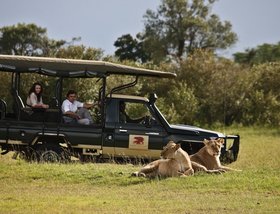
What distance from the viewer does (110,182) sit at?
496 inches

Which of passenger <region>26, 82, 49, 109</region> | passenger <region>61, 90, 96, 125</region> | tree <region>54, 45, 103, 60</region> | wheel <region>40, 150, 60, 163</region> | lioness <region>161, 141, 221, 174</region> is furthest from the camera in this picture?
tree <region>54, 45, 103, 60</region>

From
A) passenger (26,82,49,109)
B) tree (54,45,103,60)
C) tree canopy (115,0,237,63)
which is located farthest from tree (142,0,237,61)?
passenger (26,82,49,109)

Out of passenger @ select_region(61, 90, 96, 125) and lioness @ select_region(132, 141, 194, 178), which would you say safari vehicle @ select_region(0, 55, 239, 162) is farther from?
lioness @ select_region(132, 141, 194, 178)

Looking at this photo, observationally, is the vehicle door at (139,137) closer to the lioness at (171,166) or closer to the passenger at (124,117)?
the passenger at (124,117)

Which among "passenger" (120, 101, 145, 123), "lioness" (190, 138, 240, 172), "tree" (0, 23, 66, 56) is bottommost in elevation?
"lioness" (190, 138, 240, 172)

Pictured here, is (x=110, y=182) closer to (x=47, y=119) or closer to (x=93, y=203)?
(x=93, y=203)

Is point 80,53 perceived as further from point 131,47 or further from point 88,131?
point 131,47

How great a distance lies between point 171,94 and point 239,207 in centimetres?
2985

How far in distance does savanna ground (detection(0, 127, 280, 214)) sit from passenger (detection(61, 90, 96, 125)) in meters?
1.53

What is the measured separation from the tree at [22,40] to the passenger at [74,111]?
1852 inches

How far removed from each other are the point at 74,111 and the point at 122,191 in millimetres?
4772

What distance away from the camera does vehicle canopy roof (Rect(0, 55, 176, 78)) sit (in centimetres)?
1538

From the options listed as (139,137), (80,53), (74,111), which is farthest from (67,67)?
(80,53)

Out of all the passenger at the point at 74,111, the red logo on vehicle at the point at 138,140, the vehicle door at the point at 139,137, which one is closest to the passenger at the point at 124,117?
the vehicle door at the point at 139,137
